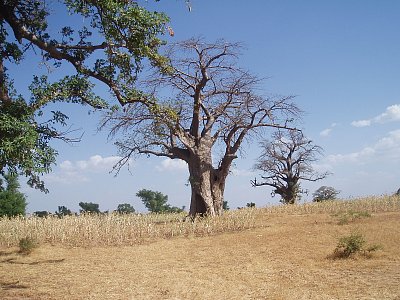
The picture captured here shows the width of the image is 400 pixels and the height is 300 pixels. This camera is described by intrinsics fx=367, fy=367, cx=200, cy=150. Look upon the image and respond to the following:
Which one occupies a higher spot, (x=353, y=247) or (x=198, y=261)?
(x=353, y=247)

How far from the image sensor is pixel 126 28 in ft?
22.8

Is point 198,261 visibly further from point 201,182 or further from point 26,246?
point 201,182

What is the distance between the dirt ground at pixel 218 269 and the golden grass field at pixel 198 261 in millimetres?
21

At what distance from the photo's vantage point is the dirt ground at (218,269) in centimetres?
681

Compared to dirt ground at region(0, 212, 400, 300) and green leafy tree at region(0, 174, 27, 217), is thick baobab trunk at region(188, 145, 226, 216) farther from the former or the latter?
green leafy tree at region(0, 174, 27, 217)

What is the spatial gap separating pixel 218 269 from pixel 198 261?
3.59 ft

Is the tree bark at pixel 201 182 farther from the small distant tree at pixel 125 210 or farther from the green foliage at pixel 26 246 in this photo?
the green foliage at pixel 26 246

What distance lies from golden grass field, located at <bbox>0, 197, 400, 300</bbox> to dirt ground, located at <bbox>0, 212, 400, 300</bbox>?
0.07 ft

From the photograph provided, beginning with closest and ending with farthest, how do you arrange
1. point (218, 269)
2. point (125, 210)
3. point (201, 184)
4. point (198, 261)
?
point (218, 269)
point (198, 261)
point (201, 184)
point (125, 210)

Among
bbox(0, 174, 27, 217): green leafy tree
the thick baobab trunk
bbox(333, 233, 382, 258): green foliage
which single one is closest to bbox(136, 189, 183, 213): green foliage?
bbox(0, 174, 27, 217): green leafy tree

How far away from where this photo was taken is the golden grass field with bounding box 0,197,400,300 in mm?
6926

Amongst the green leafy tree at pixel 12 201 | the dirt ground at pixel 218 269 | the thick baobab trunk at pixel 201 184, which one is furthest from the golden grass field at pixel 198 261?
the green leafy tree at pixel 12 201

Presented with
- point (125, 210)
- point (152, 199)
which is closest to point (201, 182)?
point (125, 210)

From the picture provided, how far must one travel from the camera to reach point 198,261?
31.8 feet
